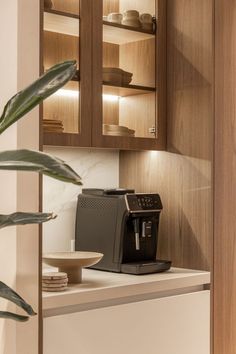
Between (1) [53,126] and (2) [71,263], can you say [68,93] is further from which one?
(2) [71,263]

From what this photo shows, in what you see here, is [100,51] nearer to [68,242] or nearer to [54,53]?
[54,53]

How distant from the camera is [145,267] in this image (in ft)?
9.05

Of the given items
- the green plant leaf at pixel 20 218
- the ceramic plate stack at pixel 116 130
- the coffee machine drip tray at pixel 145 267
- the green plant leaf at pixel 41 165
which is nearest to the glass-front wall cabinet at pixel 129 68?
the ceramic plate stack at pixel 116 130

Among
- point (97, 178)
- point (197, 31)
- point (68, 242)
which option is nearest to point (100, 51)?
point (197, 31)

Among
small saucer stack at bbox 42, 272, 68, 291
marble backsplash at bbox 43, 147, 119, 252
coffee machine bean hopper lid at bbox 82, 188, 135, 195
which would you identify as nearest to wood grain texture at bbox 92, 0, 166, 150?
coffee machine bean hopper lid at bbox 82, 188, 135, 195

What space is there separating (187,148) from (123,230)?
1.70ft

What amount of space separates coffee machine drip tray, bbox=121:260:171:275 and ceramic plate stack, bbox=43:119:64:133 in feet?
2.20

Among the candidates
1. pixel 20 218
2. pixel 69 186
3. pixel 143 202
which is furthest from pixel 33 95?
pixel 69 186

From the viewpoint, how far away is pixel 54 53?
2646mm

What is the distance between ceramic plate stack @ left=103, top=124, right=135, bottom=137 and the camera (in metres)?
2.84

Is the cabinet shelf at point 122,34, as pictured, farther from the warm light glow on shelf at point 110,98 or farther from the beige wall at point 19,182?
the beige wall at point 19,182

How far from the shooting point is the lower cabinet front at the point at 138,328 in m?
2.24

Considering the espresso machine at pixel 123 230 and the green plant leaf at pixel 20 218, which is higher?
the green plant leaf at pixel 20 218

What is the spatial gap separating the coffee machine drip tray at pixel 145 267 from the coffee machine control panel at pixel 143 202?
0.24m
